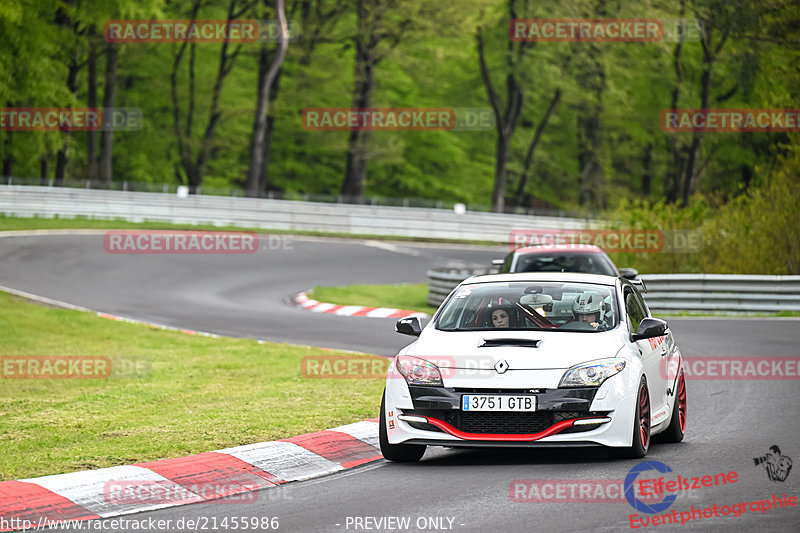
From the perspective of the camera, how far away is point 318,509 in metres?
7.48

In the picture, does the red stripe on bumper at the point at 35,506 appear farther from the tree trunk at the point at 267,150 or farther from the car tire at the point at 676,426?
the tree trunk at the point at 267,150

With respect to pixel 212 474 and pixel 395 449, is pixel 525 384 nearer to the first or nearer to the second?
pixel 395 449

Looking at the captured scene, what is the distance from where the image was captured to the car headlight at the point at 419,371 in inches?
348

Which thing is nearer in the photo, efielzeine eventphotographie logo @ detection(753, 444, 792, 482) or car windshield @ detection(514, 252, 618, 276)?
efielzeine eventphotographie logo @ detection(753, 444, 792, 482)

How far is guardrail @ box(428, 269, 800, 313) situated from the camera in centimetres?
2514

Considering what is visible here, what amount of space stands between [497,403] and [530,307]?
1.51 meters

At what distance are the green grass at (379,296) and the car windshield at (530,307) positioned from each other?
1547 centimetres

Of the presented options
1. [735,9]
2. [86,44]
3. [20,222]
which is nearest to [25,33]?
[86,44]

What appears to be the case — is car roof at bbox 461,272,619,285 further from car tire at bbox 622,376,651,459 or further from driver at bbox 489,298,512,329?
car tire at bbox 622,376,651,459

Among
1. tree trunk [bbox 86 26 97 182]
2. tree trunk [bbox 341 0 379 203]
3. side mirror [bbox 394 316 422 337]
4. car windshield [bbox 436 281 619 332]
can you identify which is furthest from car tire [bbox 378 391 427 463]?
tree trunk [bbox 341 0 379 203]

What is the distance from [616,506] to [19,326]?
14.9 meters

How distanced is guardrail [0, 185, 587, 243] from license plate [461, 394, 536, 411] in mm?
34717

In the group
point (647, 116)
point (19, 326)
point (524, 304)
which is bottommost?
point (19, 326)

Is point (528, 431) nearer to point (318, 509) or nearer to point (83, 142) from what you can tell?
point (318, 509)
